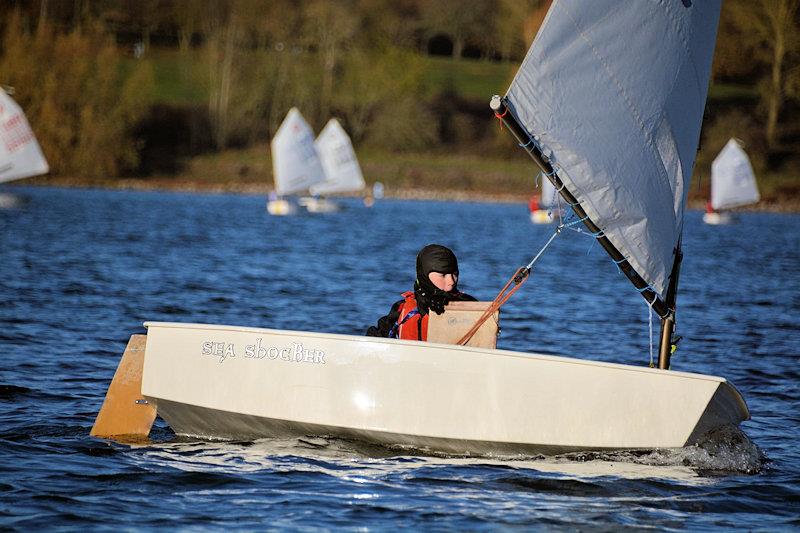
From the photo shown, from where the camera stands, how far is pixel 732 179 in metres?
56.6

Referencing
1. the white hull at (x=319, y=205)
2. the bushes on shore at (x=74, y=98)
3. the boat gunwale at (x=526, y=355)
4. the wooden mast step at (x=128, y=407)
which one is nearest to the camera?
the boat gunwale at (x=526, y=355)

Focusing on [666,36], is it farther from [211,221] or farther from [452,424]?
[211,221]

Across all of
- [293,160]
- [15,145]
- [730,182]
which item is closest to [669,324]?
[15,145]

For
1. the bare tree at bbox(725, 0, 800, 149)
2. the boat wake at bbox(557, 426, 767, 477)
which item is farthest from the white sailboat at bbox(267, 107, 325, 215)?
the boat wake at bbox(557, 426, 767, 477)

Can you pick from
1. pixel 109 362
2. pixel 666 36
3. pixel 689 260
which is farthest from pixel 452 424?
pixel 689 260

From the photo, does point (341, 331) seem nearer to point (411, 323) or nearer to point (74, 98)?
point (411, 323)

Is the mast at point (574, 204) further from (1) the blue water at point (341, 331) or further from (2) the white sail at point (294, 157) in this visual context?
(2) the white sail at point (294, 157)

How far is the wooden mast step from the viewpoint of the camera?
9.56 metres

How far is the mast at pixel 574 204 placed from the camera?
8.67m

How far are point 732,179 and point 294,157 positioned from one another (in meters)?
20.2

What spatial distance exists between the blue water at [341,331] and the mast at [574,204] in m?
1.07

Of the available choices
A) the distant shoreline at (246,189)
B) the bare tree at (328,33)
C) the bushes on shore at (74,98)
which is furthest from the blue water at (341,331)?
the bare tree at (328,33)

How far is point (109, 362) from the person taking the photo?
13.3m

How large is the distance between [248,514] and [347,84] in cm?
7740
